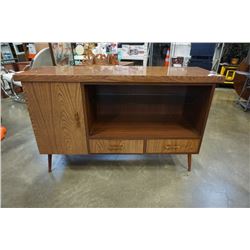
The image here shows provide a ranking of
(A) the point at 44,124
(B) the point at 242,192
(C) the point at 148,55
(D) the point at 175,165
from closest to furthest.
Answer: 1. (A) the point at 44,124
2. (B) the point at 242,192
3. (D) the point at 175,165
4. (C) the point at 148,55

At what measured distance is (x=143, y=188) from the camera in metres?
1.48

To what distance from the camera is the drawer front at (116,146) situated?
137 centimetres

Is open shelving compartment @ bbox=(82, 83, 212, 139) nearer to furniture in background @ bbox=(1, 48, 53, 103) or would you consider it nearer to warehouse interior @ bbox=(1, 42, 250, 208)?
warehouse interior @ bbox=(1, 42, 250, 208)

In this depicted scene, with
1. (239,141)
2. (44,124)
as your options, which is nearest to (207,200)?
(239,141)

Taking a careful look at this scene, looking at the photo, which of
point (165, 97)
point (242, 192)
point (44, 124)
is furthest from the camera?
point (165, 97)

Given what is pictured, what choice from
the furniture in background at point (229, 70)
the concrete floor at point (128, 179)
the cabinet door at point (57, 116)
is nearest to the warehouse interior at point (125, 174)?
the concrete floor at point (128, 179)

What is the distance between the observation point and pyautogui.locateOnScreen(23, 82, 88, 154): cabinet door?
115 centimetres

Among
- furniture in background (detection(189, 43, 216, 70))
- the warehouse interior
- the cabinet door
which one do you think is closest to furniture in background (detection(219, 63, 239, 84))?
furniture in background (detection(189, 43, 216, 70))

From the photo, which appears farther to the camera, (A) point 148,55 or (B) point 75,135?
(A) point 148,55

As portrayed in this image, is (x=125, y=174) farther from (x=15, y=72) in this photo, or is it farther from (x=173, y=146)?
(x=15, y=72)
